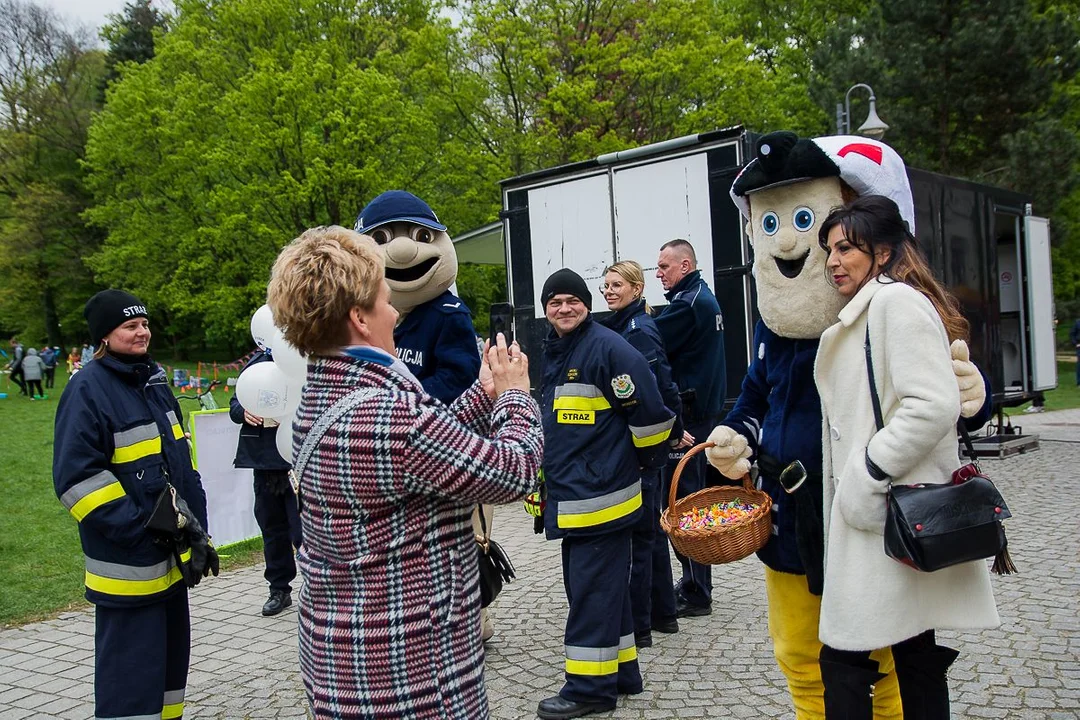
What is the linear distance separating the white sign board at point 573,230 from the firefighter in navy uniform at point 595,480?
4.27 m

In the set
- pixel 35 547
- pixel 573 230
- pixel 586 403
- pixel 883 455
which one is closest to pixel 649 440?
pixel 586 403

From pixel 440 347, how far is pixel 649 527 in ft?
5.14

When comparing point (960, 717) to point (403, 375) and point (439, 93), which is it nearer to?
point (403, 375)

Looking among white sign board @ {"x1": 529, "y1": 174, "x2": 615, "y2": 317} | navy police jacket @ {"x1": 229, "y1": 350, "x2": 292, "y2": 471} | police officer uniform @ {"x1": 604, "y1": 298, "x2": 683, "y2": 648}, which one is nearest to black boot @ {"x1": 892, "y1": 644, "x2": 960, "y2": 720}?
police officer uniform @ {"x1": 604, "y1": 298, "x2": 683, "y2": 648}

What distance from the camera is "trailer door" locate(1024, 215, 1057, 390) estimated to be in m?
11.7

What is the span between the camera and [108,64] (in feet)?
132

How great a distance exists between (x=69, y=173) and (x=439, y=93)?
25539 millimetres

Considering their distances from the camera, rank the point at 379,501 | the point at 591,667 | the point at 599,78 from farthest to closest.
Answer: the point at 599,78
the point at 591,667
the point at 379,501

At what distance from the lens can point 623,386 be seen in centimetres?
404

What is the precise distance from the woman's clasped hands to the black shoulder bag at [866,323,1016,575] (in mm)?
1058

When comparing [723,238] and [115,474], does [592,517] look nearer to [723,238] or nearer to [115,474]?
[115,474]

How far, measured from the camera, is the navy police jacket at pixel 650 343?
466 centimetres

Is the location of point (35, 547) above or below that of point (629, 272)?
below

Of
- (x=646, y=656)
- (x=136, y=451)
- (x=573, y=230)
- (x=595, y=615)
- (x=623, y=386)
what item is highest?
(x=573, y=230)
